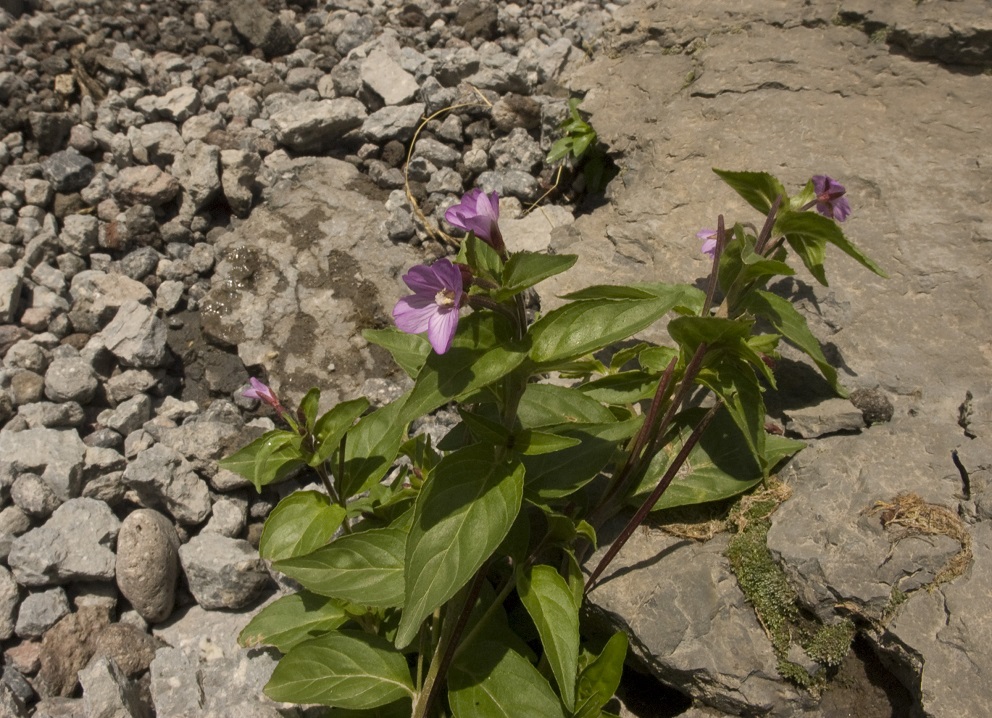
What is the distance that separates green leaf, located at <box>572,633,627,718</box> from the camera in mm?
2586

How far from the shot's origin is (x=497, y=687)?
8.59 ft

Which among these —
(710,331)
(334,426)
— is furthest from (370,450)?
(710,331)

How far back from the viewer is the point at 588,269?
402 cm

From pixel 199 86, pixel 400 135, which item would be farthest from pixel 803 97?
pixel 199 86

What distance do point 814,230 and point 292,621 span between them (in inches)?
100

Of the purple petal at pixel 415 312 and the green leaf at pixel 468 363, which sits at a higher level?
the purple petal at pixel 415 312

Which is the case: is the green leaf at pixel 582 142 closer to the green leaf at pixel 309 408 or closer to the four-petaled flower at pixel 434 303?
the green leaf at pixel 309 408

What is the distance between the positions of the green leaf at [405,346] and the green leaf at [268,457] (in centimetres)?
68

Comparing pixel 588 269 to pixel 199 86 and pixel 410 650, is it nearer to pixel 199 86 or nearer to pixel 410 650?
pixel 410 650

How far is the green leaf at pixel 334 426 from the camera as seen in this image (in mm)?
3084

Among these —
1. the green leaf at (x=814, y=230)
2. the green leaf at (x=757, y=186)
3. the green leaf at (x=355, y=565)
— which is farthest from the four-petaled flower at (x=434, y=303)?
the green leaf at (x=814, y=230)

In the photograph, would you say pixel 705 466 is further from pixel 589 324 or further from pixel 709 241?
pixel 589 324

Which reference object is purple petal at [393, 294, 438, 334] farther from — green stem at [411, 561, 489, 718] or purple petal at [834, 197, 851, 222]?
purple petal at [834, 197, 851, 222]

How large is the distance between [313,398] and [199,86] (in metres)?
3.62
